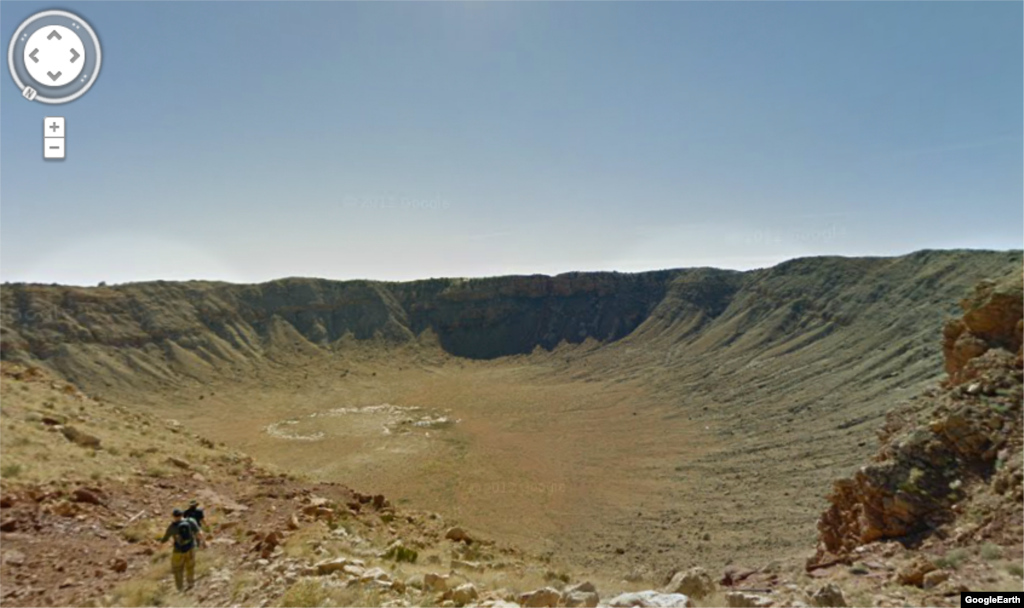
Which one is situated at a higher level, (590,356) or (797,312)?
(797,312)

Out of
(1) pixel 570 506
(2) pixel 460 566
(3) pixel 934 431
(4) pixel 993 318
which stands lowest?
(1) pixel 570 506

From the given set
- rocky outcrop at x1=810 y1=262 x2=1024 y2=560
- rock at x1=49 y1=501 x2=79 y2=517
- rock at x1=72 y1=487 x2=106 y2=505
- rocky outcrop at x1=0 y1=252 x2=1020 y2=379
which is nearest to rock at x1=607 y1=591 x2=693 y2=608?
rocky outcrop at x1=810 y1=262 x2=1024 y2=560

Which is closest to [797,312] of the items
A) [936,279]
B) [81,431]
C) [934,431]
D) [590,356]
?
[936,279]

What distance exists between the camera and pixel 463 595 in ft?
21.6

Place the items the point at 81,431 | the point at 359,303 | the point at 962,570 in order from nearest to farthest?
the point at 962,570 < the point at 81,431 < the point at 359,303

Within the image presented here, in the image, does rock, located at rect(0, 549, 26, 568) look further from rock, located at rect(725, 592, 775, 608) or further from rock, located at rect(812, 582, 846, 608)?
rock, located at rect(812, 582, 846, 608)

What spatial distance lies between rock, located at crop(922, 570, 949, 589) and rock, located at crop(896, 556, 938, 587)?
2.7 inches

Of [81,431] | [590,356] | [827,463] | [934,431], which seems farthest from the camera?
[590,356]

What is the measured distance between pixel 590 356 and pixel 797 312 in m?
26.3

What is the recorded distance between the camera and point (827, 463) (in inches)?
943

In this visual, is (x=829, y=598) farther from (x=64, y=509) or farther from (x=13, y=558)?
(x=64, y=509)

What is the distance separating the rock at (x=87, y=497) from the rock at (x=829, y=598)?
12081 mm

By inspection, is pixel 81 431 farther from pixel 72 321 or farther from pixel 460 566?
pixel 72 321

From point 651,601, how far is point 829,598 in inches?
Result: 85.2
